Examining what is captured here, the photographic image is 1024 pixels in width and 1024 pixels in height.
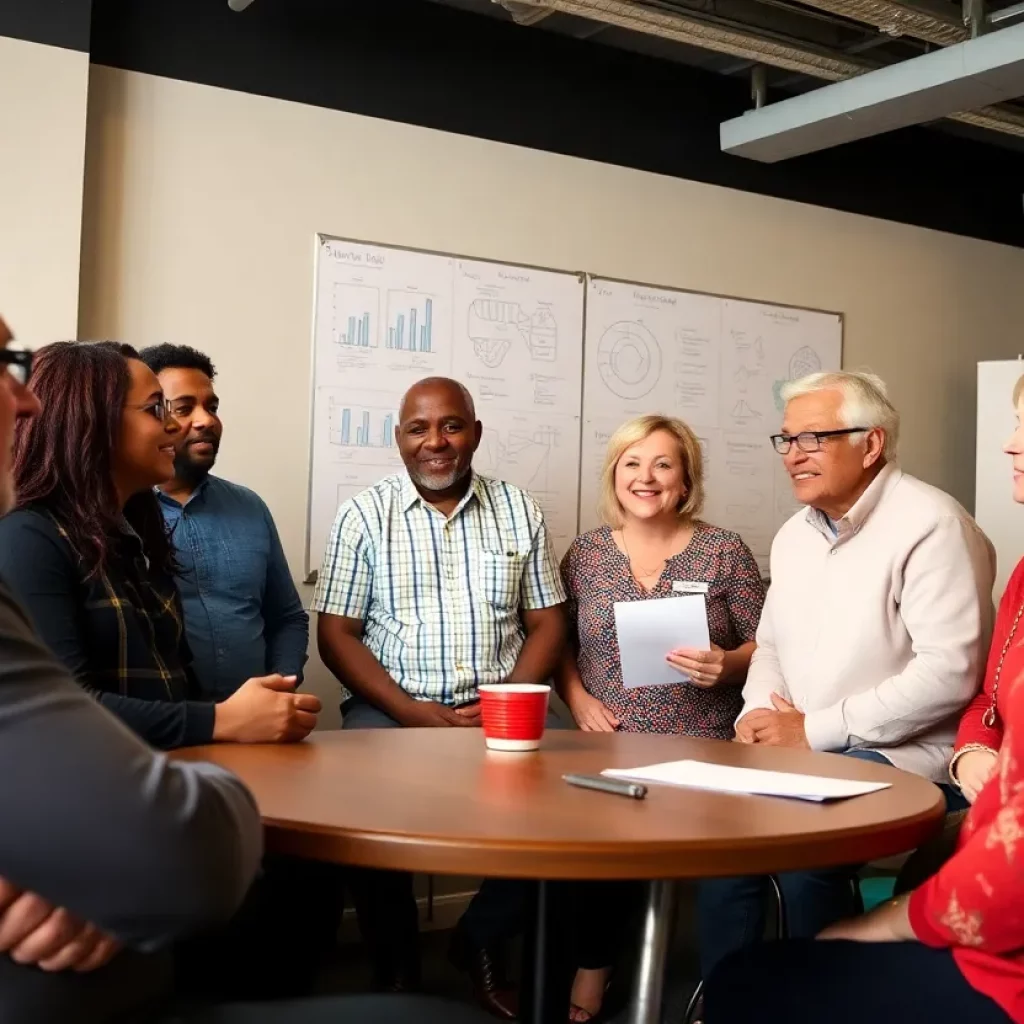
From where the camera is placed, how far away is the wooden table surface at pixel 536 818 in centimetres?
119

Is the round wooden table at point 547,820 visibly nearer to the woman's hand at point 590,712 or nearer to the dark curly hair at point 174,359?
the woman's hand at point 590,712

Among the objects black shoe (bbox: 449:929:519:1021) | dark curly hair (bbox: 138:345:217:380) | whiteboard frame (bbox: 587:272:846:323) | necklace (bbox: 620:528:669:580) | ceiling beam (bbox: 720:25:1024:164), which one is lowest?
black shoe (bbox: 449:929:519:1021)

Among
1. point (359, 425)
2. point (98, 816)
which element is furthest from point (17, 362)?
point (359, 425)

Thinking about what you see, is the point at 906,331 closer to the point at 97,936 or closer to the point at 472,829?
the point at 472,829

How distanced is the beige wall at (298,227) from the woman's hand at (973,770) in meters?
2.15

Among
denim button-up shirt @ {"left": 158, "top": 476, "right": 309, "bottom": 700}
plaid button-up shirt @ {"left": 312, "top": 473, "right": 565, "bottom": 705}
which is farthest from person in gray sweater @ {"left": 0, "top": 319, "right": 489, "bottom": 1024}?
plaid button-up shirt @ {"left": 312, "top": 473, "right": 565, "bottom": 705}

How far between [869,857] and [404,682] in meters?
2.06

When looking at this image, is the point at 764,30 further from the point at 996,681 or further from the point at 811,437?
the point at 996,681

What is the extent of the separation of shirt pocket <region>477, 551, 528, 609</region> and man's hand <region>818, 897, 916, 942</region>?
1905mm

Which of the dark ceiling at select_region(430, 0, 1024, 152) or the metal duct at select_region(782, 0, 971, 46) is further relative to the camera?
the dark ceiling at select_region(430, 0, 1024, 152)

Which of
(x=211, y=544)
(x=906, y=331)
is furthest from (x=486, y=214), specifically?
(x=906, y=331)

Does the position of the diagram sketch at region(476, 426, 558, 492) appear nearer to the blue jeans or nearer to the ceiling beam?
the ceiling beam

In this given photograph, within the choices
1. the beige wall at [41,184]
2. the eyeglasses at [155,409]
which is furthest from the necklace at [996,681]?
the beige wall at [41,184]

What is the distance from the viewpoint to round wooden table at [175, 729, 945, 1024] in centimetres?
119
